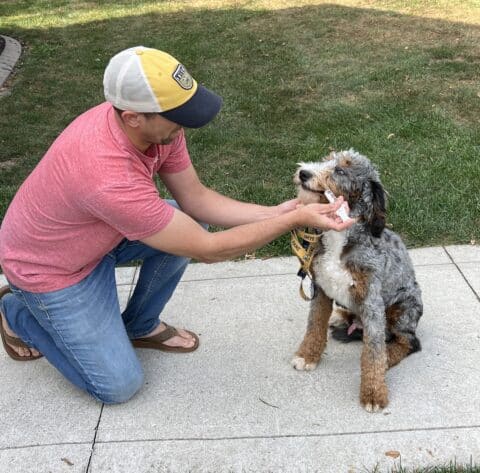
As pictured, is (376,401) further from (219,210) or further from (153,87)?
(153,87)

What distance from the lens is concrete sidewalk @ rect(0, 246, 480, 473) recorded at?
3102 mm

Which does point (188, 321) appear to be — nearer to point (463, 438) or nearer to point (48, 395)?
point (48, 395)

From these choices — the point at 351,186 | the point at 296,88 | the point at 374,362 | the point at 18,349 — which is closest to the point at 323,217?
the point at 351,186

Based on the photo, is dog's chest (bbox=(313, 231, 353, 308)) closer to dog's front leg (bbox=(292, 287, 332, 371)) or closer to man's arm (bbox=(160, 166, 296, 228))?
dog's front leg (bbox=(292, 287, 332, 371))

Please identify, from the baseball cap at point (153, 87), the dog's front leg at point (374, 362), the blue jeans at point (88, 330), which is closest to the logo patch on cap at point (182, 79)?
the baseball cap at point (153, 87)

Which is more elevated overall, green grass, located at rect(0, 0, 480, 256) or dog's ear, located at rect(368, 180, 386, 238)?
dog's ear, located at rect(368, 180, 386, 238)

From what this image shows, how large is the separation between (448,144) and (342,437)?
4.16 meters

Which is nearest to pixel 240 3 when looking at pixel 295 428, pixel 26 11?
pixel 26 11

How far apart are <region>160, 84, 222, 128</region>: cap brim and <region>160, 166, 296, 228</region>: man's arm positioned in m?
0.83

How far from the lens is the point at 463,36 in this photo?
995 cm

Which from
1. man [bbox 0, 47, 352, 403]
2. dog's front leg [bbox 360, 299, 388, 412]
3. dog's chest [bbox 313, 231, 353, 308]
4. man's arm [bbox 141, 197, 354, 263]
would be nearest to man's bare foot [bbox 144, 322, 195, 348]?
man [bbox 0, 47, 352, 403]

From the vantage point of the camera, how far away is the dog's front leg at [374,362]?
329 centimetres

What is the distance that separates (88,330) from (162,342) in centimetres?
70

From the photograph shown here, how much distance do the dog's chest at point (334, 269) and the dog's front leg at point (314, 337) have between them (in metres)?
0.26
